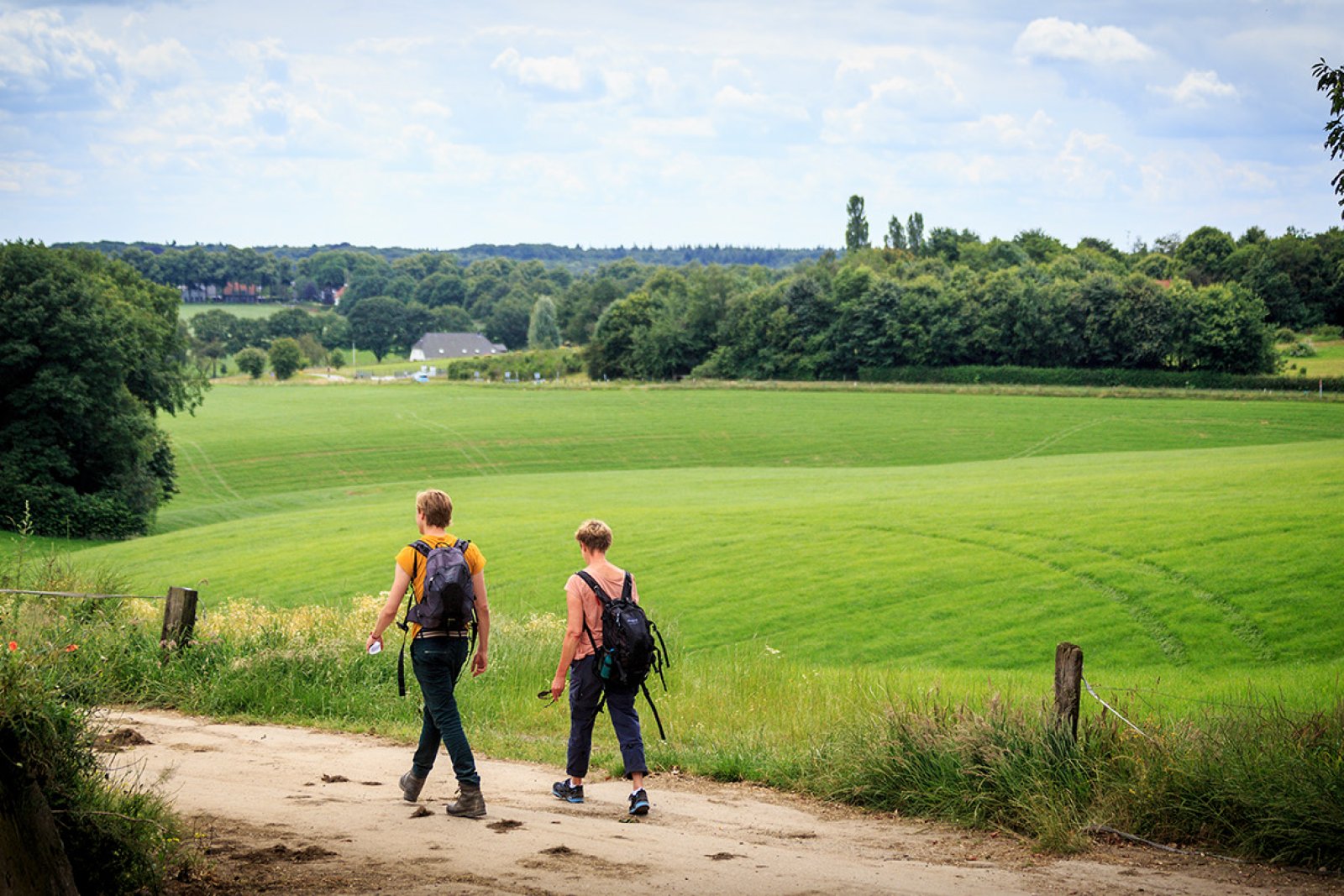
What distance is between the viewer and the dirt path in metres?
7.20

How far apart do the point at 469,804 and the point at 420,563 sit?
1873 mm

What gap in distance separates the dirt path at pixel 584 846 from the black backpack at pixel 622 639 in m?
1.13

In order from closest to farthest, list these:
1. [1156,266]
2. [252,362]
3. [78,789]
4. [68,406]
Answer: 1. [78,789]
2. [68,406]
3. [1156,266]
4. [252,362]

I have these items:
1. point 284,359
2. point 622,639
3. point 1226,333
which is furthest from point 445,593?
point 284,359

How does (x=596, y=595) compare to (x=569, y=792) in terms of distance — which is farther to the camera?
(x=569, y=792)

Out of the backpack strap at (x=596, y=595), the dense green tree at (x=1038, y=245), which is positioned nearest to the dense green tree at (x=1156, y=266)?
the dense green tree at (x=1038, y=245)

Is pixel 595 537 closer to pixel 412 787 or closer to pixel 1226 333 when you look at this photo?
pixel 412 787

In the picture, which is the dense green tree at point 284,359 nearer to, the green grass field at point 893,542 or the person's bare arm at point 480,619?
the green grass field at point 893,542

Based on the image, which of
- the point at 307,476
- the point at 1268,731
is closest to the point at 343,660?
the point at 1268,731

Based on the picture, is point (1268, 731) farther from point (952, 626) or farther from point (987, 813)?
point (952, 626)

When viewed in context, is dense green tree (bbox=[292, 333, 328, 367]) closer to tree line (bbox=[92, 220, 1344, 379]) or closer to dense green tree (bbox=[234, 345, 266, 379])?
dense green tree (bbox=[234, 345, 266, 379])

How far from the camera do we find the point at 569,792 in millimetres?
9547

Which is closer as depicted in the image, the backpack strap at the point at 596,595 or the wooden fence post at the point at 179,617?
the backpack strap at the point at 596,595

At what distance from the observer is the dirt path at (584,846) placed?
720 cm
